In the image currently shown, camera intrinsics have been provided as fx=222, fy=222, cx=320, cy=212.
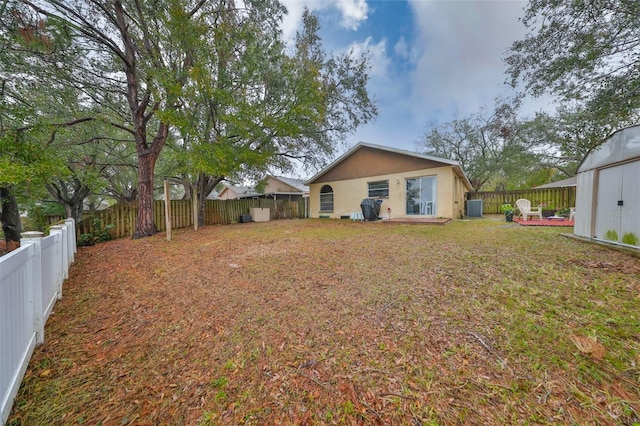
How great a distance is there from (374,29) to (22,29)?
37.9ft

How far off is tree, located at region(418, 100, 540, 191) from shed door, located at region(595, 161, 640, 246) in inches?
542

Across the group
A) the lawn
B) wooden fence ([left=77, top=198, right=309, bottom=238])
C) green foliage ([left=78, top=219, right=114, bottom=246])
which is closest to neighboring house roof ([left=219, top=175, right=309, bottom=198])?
wooden fence ([left=77, top=198, right=309, bottom=238])

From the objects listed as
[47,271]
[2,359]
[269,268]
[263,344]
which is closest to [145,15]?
[47,271]

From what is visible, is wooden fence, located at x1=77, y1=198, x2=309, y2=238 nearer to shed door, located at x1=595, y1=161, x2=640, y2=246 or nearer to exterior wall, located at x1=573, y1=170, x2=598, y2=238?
shed door, located at x1=595, y1=161, x2=640, y2=246

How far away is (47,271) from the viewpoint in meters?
2.59

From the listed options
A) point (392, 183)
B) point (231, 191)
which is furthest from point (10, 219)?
point (231, 191)

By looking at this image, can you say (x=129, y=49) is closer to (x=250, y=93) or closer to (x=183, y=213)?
(x=250, y=93)

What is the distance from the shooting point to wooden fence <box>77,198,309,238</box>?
7.71m

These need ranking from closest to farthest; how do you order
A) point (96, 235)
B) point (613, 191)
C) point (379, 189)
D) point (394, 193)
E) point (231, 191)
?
point (613, 191), point (96, 235), point (394, 193), point (379, 189), point (231, 191)

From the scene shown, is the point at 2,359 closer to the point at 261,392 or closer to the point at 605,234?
the point at 261,392

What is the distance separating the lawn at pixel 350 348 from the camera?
4.66 feet

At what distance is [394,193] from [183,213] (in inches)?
418

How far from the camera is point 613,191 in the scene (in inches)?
179

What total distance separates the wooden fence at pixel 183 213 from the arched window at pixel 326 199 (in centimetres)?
350
